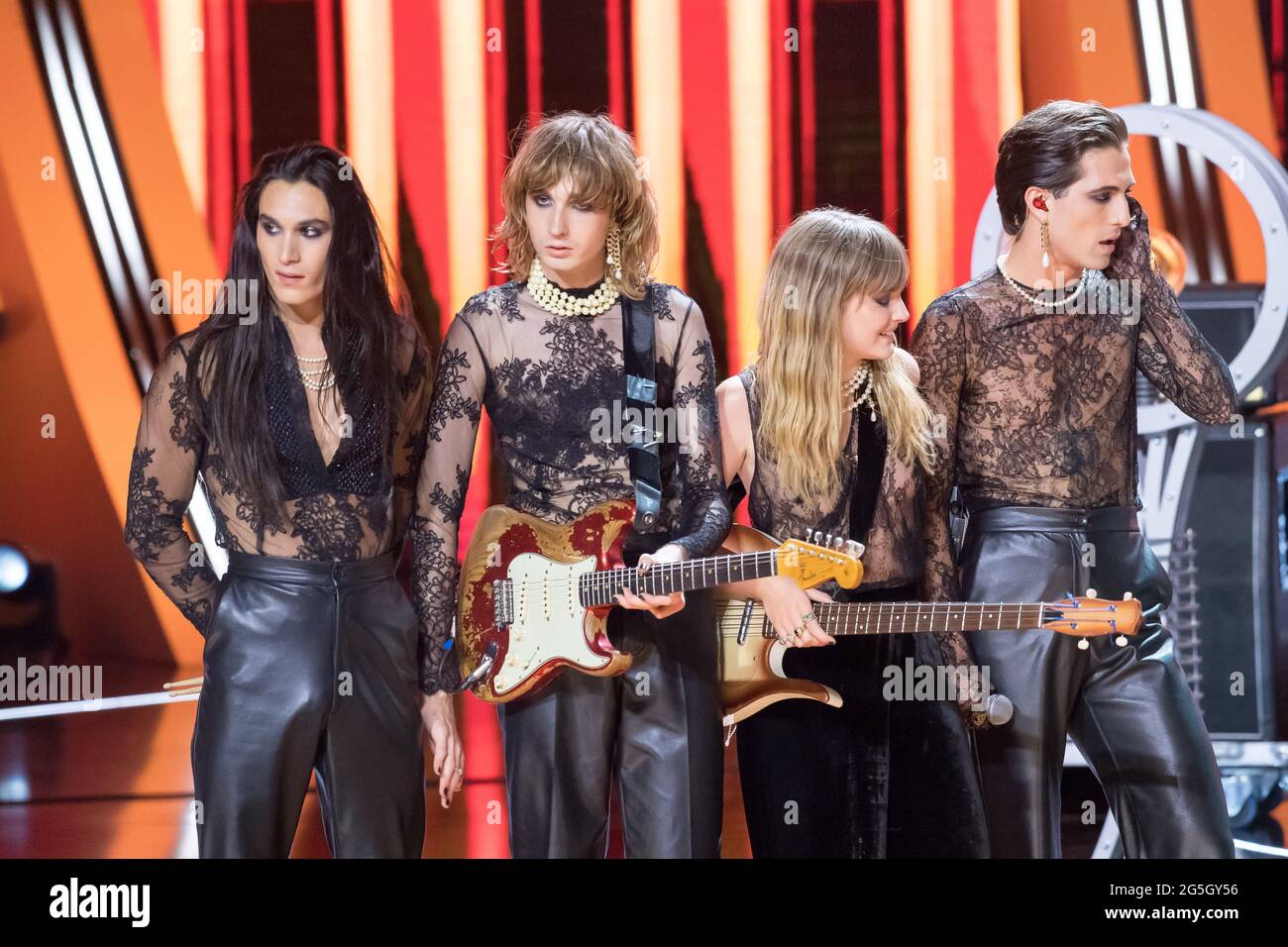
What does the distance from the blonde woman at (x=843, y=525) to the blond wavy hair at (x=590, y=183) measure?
0.34 meters

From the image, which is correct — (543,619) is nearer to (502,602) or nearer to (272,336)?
(502,602)

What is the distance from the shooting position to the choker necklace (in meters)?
3.28

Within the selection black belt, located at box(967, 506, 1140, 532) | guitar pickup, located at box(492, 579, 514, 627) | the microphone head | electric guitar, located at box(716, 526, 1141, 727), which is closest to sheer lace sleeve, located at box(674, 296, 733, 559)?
electric guitar, located at box(716, 526, 1141, 727)

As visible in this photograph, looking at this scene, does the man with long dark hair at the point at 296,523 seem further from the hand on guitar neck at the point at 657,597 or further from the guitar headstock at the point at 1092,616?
the guitar headstock at the point at 1092,616

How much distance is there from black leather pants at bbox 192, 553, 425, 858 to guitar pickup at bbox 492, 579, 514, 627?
21 centimetres

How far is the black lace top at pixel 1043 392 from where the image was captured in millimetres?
3303

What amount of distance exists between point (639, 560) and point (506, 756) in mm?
569

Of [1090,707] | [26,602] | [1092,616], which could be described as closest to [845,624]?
[1092,616]

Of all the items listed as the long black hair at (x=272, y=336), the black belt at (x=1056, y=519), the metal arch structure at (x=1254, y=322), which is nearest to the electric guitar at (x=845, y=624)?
the black belt at (x=1056, y=519)

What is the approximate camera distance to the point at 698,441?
3.21 meters

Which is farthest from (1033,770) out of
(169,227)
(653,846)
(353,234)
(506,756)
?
(169,227)

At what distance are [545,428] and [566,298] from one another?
32cm

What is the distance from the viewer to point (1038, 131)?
338cm
